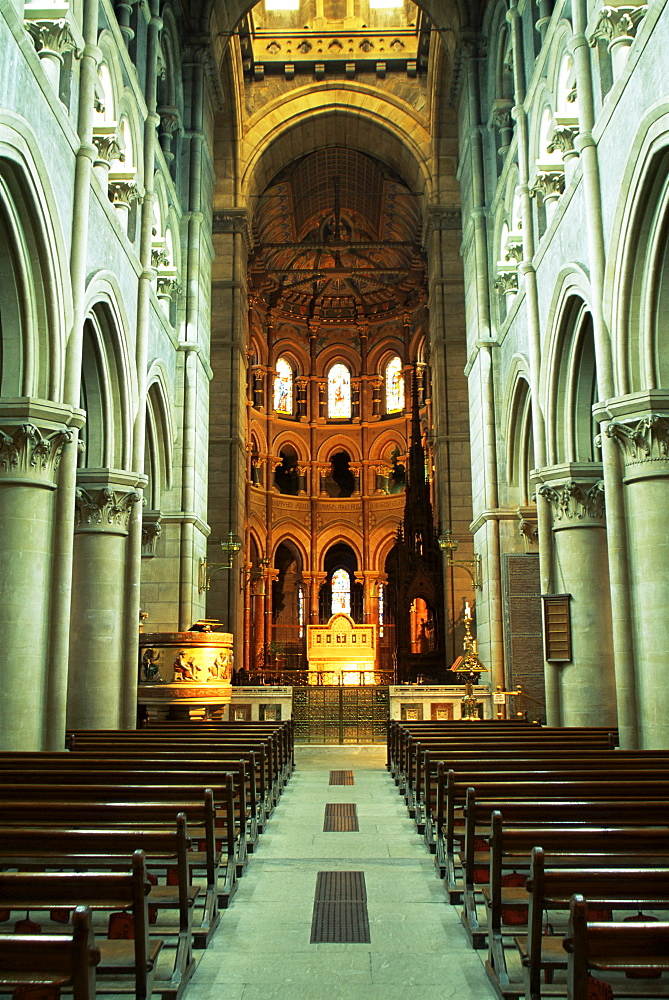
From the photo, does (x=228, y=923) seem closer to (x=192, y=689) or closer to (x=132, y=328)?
(x=192, y=689)

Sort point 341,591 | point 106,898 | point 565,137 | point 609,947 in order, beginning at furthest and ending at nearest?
point 341,591 → point 565,137 → point 106,898 → point 609,947

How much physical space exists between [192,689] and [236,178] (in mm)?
19721

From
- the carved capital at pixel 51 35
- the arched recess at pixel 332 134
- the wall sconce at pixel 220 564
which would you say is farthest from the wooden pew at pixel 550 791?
the arched recess at pixel 332 134

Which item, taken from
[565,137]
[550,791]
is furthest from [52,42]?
[550,791]

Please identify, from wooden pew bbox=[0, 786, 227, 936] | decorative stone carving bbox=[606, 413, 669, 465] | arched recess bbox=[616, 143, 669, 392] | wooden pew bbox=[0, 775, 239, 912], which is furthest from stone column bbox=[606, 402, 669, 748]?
wooden pew bbox=[0, 786, 227, 936]

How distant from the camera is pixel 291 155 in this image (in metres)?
31.9

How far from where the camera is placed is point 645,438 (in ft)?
36.4

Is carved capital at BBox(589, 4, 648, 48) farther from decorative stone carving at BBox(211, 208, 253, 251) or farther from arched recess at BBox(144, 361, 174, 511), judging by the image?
decorative stone carving at BBox(211, 208, 253, 251)

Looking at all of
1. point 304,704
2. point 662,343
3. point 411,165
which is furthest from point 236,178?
point 662,343

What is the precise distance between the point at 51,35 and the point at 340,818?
34.2 feet

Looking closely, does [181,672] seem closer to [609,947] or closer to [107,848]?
[107,848]

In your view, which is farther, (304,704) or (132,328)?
(304,704)

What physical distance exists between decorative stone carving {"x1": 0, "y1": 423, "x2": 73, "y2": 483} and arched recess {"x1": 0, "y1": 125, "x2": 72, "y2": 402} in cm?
59

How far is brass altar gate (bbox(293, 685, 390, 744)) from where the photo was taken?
19391mm
